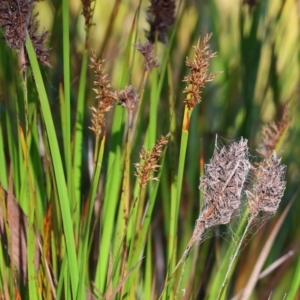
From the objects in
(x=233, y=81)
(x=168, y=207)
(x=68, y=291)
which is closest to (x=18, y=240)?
(x=68, y=291)

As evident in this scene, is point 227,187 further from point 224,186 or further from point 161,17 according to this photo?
point 161,17

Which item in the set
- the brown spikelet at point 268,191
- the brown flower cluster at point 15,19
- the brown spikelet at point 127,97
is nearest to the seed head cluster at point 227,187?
the brown spikelet at point 268,191

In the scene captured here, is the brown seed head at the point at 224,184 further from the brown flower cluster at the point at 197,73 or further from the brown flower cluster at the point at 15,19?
the brown flower cluster at the point at 15,19

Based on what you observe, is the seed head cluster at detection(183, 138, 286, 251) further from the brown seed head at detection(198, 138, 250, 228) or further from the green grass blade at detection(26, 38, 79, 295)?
the green grass blade at detection(26, 38, 79, 295)

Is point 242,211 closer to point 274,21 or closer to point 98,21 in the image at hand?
point 274,21

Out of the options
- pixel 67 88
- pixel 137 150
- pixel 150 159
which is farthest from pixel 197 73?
pixel 137 150
